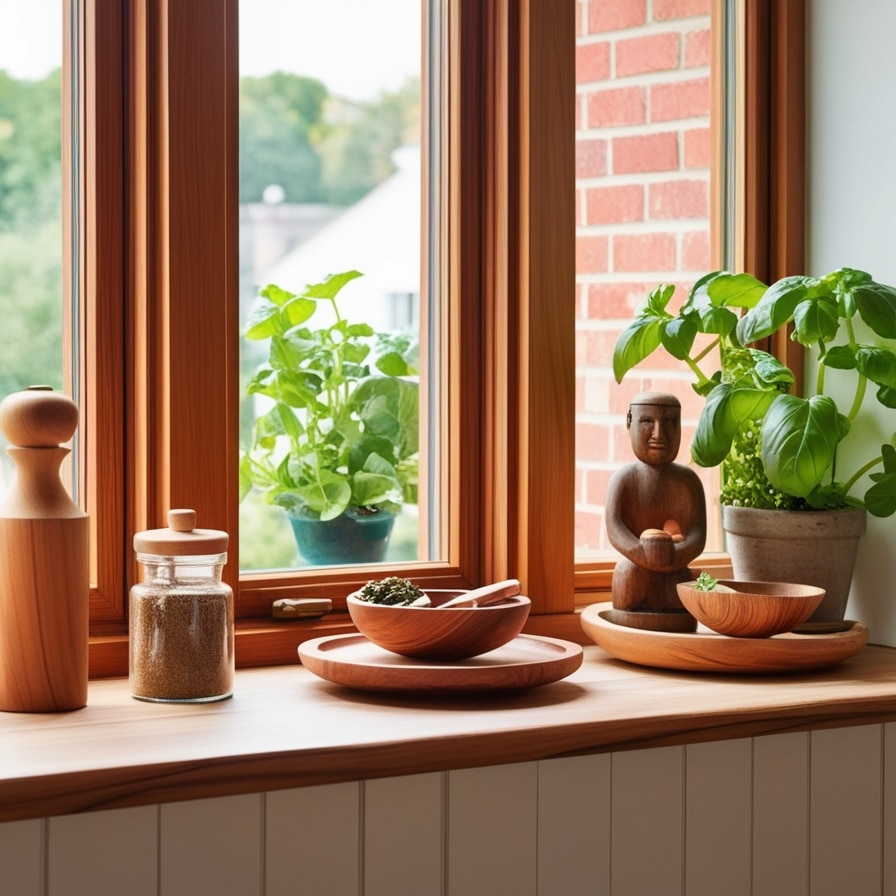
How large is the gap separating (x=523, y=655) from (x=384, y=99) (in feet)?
2.41

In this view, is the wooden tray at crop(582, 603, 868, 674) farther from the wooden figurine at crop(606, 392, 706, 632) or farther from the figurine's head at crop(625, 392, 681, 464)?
the figurine's head at crop(625, 392, 681, 464)

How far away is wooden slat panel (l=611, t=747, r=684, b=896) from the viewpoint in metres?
1.38

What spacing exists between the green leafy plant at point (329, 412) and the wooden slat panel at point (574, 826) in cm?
50

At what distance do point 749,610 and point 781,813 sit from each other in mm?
229

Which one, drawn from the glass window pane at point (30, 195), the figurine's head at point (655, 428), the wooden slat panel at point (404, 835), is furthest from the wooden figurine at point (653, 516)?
the glass window pane at point (30, 195)

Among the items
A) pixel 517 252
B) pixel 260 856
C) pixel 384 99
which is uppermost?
pixel 384 99

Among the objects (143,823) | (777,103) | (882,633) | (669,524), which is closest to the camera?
(143,823)

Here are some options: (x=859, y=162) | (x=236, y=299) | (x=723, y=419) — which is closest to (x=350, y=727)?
(x=236, y=299)

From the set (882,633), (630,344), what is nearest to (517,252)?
(630,344)

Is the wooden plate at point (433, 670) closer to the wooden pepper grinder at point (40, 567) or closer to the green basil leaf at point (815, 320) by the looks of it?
the wooden pepper grinder at point (40, 567)

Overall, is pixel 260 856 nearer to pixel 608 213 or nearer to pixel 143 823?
pixel 143 823

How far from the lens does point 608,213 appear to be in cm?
187

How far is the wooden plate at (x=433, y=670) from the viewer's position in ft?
4.61

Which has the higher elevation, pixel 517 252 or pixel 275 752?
pixel 517 252
